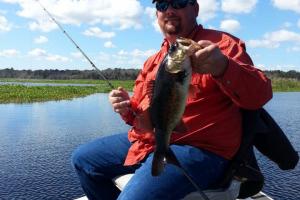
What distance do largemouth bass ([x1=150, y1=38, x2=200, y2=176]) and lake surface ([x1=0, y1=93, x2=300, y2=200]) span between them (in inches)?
416

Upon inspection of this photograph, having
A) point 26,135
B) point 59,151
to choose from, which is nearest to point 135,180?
point 59,151

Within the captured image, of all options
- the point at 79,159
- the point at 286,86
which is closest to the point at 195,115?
the point at 79,159

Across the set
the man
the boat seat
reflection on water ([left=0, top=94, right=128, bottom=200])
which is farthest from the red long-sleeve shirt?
reflection on water ([left=0, top=94, right=128, bottom=200])

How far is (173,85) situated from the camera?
11.6 ft

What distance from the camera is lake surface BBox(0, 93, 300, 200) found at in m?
14.9

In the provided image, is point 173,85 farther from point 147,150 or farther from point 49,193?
point 49,193

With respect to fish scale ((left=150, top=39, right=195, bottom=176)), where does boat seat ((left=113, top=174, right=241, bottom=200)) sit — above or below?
below

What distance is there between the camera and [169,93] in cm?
362

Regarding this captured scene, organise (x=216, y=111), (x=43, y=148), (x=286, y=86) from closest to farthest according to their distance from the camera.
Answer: (x=216, y=111), (x=43, y=148), (x=286, y=86)

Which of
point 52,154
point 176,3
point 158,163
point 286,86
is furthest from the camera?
point 286,86

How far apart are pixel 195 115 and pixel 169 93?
1.05 m

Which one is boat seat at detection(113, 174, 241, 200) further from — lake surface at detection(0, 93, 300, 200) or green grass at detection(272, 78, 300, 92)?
green grass at detection(272, 78, 300, 92)

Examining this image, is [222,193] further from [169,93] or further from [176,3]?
[176,3]

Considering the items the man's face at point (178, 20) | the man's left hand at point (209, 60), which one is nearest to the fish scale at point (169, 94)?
the man's left hand at point (209, 60)
